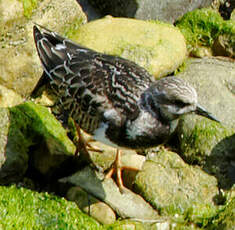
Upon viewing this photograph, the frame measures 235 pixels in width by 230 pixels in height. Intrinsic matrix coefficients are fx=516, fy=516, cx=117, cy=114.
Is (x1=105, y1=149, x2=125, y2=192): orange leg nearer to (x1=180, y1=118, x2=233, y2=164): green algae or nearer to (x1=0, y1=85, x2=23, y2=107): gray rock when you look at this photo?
(x1=180, y1=118, x2=233, y2=164): green algae

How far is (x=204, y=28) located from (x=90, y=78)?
3.50 meters

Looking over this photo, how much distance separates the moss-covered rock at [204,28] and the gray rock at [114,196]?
3.19 metres

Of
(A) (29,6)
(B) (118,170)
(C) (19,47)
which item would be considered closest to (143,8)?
(A) (29,6)

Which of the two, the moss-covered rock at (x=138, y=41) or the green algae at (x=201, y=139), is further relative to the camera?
the moss-covered rock at (x=138, y=41)

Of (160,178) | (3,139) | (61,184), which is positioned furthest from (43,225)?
(160,178)

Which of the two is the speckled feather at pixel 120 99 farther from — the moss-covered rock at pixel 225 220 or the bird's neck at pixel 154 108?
the moss-covered rock at pixel 225 220

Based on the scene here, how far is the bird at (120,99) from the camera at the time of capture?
514 cm

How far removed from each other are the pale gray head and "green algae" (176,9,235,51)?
10.7 feet

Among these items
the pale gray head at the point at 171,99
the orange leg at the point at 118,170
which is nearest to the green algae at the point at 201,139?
the orange leg at the point at 118,170

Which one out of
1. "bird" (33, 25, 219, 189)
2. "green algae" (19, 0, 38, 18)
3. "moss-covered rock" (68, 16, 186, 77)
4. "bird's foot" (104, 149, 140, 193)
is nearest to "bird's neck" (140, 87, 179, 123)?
"bird" (33, 25, 219, 189)

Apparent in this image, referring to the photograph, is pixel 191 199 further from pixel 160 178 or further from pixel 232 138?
pixel 232 138

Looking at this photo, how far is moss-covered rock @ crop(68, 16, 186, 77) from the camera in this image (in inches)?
276

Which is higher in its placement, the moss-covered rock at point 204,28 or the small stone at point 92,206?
the moss-covered rock at point 204,28

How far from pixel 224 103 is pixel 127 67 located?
6.55 ft
